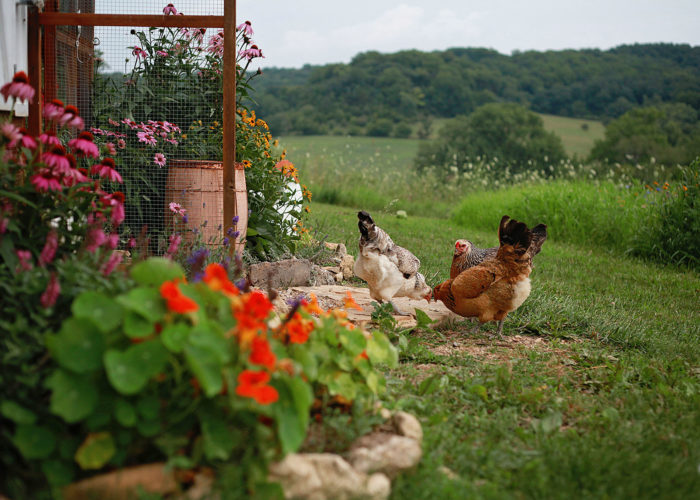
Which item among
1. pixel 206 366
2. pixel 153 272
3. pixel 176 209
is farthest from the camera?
pixel 176 209

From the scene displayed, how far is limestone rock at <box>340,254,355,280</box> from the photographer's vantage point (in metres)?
5.36

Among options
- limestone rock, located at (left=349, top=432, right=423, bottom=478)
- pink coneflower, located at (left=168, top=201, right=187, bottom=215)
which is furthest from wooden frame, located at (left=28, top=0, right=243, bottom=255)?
limestone rock, located at (left=349, top=432, right=423, bottom=478)

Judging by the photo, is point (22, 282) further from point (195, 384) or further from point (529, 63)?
point (529, 63)

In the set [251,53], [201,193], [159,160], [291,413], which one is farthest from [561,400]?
[251,53]

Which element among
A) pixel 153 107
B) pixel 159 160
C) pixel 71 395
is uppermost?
pixel 153 107

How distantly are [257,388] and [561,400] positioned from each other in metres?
1.81

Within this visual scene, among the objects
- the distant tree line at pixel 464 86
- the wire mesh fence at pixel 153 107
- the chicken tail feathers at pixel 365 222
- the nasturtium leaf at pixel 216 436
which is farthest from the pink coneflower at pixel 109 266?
the distant tree line at pixel 464 86

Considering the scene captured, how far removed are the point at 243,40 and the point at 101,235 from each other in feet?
10.4

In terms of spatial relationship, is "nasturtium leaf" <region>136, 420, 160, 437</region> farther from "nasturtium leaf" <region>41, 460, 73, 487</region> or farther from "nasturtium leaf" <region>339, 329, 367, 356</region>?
"nasturtium leaf" <region>339, 329, 367, 356</region>

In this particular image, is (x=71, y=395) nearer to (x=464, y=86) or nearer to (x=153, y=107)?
(x=153, y=107)

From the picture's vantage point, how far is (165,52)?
4520 mm

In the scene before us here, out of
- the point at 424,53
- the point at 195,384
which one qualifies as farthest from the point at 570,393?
the point at 424,53

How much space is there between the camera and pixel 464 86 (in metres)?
31.6

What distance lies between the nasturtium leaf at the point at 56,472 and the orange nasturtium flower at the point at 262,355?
612 mm
